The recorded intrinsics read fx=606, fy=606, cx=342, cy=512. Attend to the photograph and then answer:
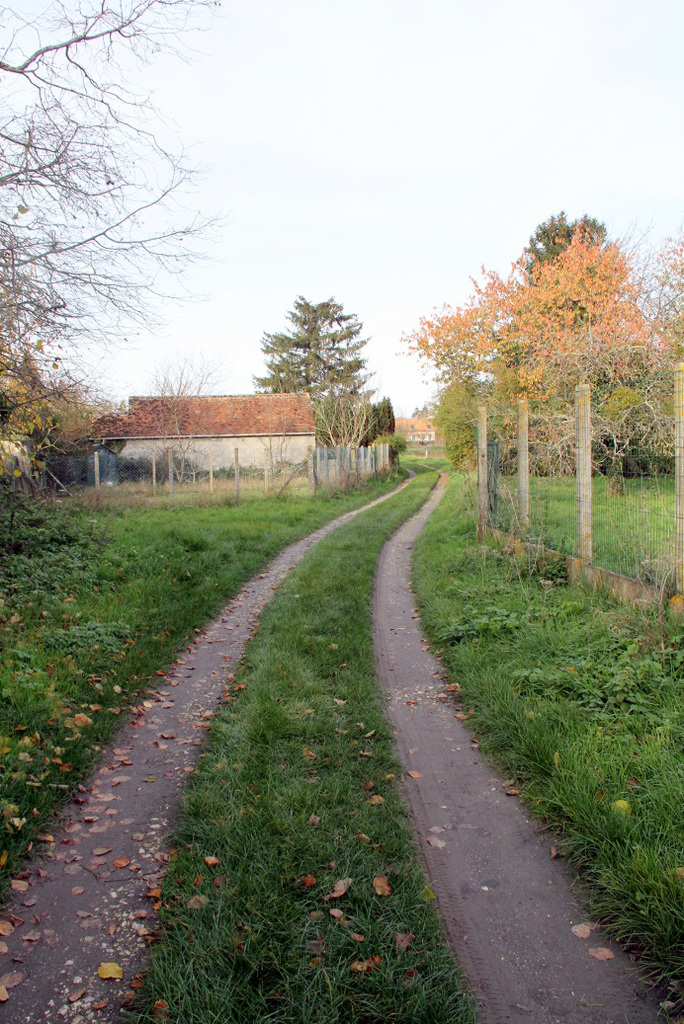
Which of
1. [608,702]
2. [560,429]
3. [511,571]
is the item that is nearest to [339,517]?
[560,429]

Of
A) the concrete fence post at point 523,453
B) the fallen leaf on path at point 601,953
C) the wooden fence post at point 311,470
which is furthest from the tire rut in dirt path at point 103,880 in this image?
the wooden fence post at point 311,470

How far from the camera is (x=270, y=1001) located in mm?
A: 2254

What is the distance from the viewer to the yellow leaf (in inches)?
→ 95.8

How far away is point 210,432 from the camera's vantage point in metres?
29.9

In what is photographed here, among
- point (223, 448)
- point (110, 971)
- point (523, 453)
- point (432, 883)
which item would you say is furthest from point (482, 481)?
point (223, 448)

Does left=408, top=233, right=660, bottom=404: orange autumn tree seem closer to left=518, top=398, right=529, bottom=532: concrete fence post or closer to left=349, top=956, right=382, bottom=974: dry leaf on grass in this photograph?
left=518, top=398, right=529, bottom=532: concrete fence post

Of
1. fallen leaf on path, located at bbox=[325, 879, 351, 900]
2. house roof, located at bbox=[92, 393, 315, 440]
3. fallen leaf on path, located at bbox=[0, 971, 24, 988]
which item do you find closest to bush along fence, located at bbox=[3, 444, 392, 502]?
house roof, located at bbox=[92, 393, 315, 440]

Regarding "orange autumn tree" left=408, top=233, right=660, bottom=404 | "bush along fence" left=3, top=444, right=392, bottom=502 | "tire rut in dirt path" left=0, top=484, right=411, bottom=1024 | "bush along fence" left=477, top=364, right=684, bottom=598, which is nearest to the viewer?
"tire rut in dirt path" left=0, top=484, right=411, bottom=1024

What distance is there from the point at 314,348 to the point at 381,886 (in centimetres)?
4969

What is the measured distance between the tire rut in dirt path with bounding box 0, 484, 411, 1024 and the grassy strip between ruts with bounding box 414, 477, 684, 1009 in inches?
81.3

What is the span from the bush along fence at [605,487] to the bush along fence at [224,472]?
9638 millimetres

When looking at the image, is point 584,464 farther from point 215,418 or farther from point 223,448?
point 215,418

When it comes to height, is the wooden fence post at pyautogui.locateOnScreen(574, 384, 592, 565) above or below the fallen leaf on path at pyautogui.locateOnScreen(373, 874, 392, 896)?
above

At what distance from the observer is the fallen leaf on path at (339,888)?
8.87 feet
